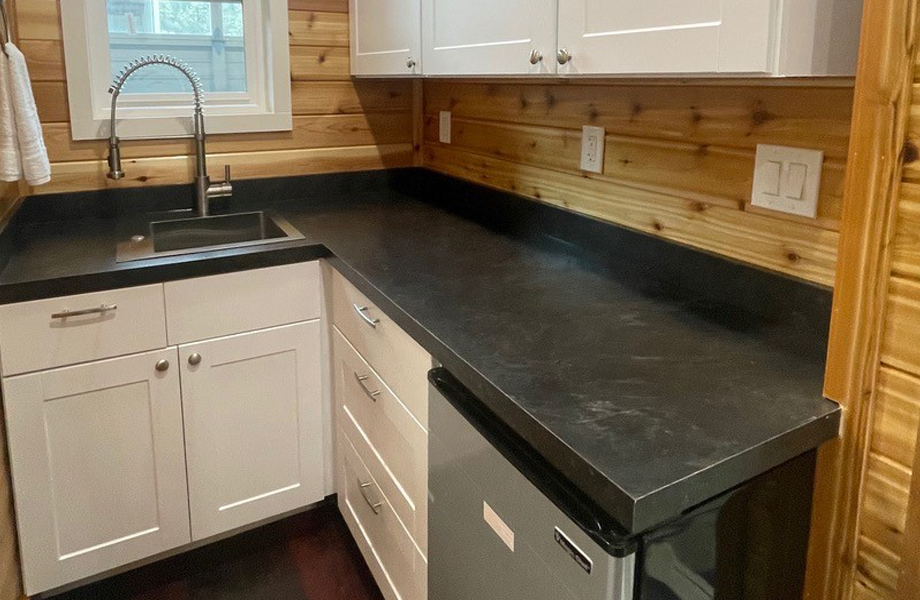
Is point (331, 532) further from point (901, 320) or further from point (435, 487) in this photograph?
point (901, 320)

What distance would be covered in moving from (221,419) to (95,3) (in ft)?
4.10

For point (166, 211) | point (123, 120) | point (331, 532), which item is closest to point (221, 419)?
point (331, 532)

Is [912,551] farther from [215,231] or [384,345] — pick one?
[215,231]

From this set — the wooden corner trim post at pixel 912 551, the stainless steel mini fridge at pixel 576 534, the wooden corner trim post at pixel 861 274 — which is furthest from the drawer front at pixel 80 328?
the wooden corner trim post at pixel 912 551

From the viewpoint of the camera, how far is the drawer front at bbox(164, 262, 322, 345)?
1.81 meters

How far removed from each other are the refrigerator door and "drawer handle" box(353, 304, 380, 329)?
37cm

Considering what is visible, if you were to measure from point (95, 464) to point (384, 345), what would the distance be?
2.68 feet

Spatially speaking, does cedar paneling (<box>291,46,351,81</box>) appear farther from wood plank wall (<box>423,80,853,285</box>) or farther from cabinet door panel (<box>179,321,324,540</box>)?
cabinet door panel (<box>179,321,324,540</box>)

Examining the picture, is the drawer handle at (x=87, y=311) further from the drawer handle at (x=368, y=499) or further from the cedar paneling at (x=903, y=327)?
the cedar paneling at (x=903, y=327)

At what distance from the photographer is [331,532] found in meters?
2.19

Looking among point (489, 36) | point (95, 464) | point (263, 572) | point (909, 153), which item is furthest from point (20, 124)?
point (909, 153)

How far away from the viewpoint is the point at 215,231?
2.32 m

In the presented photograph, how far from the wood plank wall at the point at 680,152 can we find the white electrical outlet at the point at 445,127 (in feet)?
0.76

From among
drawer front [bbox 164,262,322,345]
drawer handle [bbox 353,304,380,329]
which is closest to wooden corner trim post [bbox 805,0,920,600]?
drawer handle [bbox 353,304,380,329]
